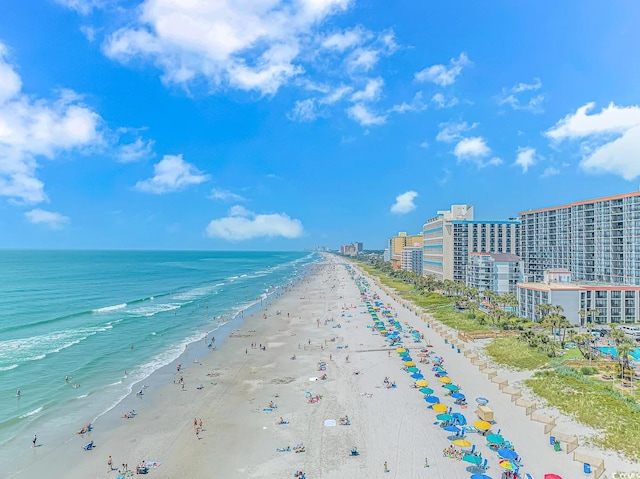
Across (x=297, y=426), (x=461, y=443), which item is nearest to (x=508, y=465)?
(x=461, y=443)

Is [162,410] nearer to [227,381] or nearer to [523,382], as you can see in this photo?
[227,381]

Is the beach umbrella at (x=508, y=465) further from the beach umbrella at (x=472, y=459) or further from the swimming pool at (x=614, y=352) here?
the swimming pool at (x=614, y=352)

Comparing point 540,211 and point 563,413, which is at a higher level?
point 540,211

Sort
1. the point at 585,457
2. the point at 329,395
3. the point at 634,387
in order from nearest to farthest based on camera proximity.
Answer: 1. the point at 585,457
2. the point at 634,387
3. the point at 329,395

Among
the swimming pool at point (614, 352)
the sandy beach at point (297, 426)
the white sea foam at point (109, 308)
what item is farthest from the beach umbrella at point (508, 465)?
the white sea foam at point (109, 308)

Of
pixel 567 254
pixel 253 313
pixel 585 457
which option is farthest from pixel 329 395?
pixel 567 254
